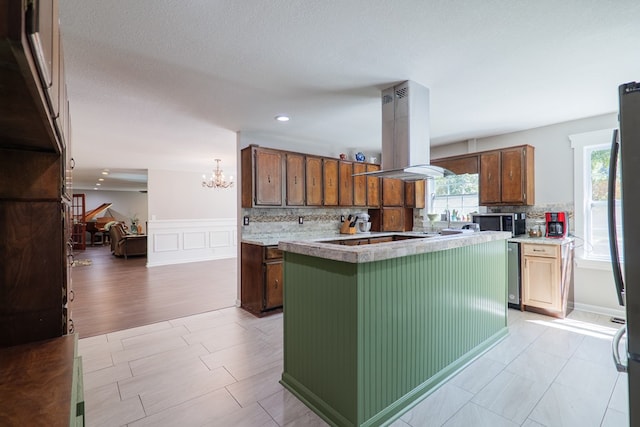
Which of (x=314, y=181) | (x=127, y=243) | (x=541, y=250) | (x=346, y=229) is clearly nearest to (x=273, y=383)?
(x=314, y=181)

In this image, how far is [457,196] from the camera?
203 inches

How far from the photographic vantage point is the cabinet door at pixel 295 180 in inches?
172

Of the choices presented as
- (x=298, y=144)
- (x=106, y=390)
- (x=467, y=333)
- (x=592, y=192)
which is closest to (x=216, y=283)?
(x=298, y=144)

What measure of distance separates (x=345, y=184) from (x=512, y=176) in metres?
2.40

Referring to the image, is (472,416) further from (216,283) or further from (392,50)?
(216,283)

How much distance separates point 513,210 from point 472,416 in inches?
138

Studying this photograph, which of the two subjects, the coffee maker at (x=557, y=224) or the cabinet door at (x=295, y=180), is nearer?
the coffee maker at (x=557, y=224)

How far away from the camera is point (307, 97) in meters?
A: 3.09

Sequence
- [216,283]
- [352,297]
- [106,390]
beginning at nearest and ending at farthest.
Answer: [352,297], [106,390], [216,283]

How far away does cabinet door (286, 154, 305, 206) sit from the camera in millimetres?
4363

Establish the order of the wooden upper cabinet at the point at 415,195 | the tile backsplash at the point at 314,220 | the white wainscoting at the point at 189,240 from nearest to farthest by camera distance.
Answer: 1. the tile backsplash at the point at 314,220
2. the wooden upper cabinet at the point at 415,195
3. the white wainscoting at the point at 189,240

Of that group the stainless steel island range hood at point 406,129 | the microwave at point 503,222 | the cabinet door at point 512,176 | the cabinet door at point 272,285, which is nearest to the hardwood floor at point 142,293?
the cabinet door at point 272,285

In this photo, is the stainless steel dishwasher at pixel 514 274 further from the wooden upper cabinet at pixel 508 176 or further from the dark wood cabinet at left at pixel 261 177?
the dark wood cabinet at left at pixel 261 177

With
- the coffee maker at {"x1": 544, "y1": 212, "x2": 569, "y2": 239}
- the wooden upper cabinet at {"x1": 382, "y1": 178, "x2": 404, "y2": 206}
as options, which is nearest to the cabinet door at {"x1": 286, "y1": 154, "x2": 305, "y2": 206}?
the wooden upper cabinet at {"x1": 382, "y1": 178, "x2": 404, "y2": 206}
